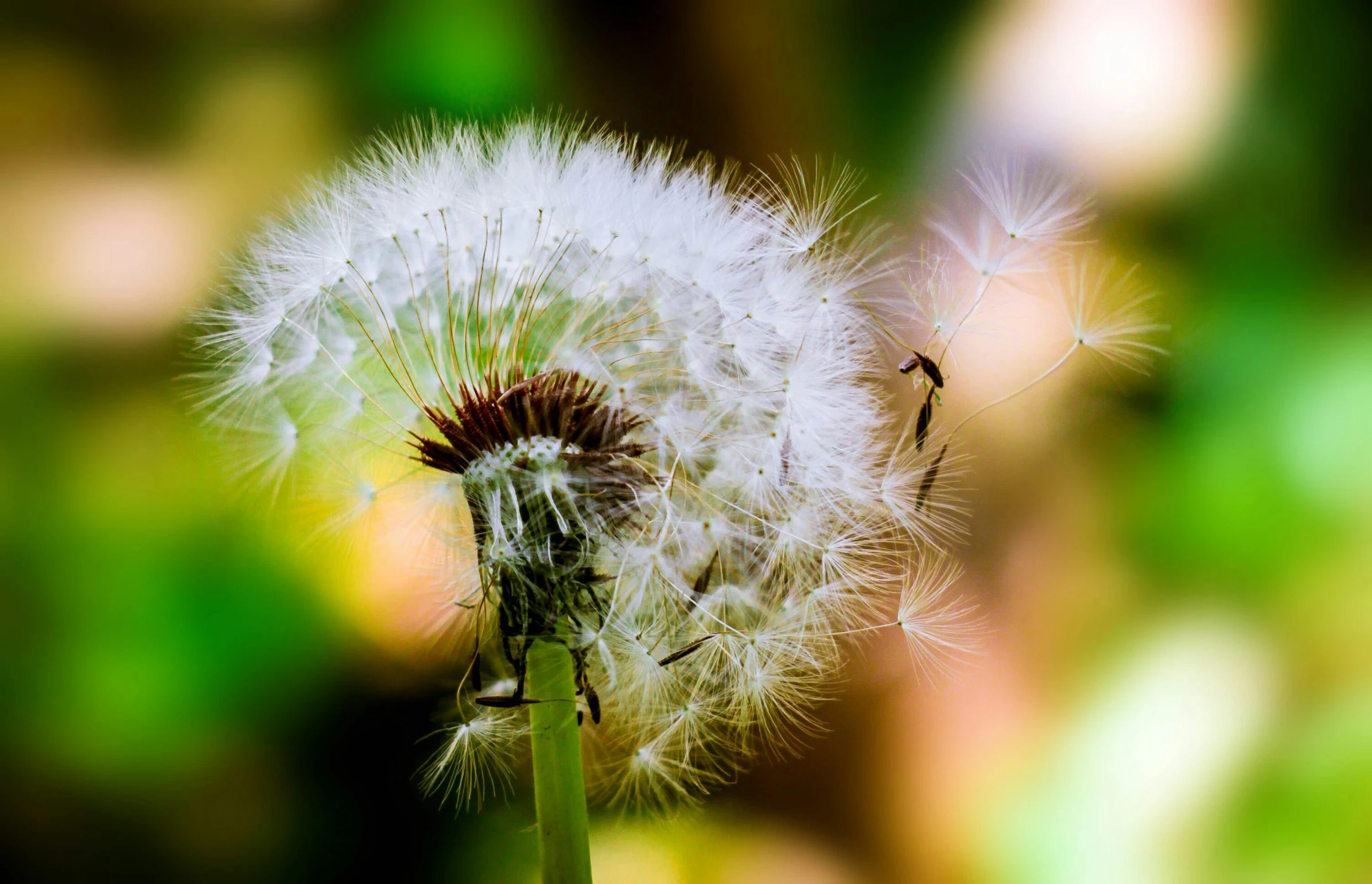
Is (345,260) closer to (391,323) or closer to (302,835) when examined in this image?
(391,323)


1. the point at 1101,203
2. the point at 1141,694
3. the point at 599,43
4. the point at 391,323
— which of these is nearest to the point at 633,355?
the point at 391,323

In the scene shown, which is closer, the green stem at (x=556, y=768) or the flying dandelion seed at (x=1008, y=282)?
the green stem at (x=556, y=768)

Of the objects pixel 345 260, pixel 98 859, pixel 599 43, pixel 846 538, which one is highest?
pixel 599 43

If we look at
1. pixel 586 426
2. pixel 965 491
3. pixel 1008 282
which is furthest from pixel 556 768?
pixel 1008 282

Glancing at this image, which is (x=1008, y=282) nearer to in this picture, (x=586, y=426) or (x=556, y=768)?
(x=586, y=426)

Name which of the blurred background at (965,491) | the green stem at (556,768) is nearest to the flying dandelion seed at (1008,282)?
the blurred background at (965,491)

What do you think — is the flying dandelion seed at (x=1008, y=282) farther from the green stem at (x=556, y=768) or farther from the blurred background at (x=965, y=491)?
the green stem at (x=556, y=768)
